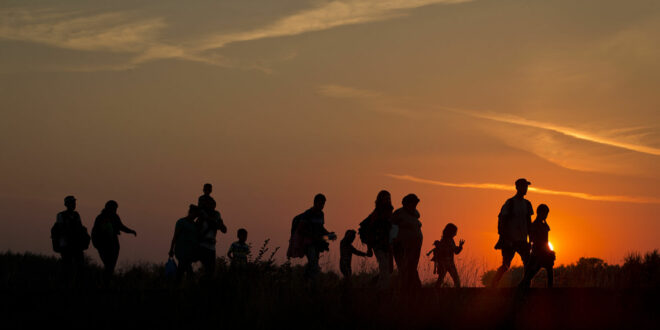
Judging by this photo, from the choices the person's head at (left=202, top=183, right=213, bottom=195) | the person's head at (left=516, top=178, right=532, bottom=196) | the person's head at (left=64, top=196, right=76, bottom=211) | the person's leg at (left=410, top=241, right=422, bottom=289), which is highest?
the person's head at (left=516, top=178, right=532, bottom=196)

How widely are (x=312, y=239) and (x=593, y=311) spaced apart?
218 inches

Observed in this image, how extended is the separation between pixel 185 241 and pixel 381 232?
3923mm

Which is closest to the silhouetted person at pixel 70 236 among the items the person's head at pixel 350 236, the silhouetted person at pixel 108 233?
the silhouetted person at pixel 108 233

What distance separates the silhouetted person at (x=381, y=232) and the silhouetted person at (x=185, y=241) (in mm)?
3400

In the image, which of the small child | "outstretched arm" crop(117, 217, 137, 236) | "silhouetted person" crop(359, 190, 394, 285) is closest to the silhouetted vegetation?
"silhouetted person" crop(359, 190, 394, 285)

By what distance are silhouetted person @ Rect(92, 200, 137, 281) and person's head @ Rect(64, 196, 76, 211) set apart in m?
0.57

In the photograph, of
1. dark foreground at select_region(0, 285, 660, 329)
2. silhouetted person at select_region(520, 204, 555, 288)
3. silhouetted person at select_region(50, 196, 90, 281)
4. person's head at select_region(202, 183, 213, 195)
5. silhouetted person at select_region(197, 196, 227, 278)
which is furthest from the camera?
person's head at select_region(202, 183, 213, 195)

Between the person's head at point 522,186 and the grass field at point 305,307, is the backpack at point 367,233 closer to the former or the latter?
the grass field at point 305,307

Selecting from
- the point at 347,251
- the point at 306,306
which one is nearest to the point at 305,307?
the point at 306,306

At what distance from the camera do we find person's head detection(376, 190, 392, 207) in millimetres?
18250

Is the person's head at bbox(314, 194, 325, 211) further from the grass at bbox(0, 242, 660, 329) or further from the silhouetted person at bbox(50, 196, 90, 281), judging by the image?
the silhouetted person at bbox(50, 196, 90, 281)

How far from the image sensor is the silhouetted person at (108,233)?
20.4 m

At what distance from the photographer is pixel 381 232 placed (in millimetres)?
18203

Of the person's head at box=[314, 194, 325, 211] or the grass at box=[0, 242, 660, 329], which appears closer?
the grass at box=[0, 242, 660, 329]
